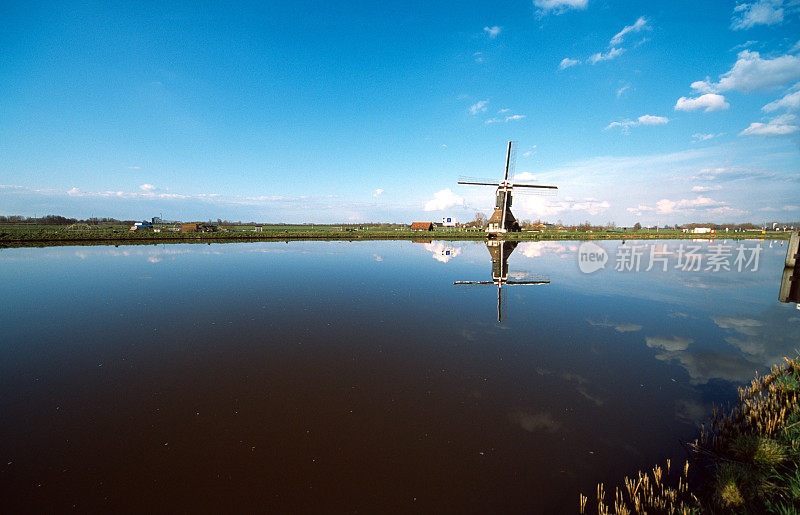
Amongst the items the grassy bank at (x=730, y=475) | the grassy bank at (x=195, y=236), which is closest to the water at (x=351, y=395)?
the grassy bank at (x=730, y=475)

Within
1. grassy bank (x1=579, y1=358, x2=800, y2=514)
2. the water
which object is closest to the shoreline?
the water

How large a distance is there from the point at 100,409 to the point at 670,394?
51.1 ft

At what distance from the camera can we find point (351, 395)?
26.3 ft

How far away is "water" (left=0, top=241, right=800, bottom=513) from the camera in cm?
531

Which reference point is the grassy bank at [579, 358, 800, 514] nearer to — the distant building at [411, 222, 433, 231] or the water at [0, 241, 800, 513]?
the water at [0, 241, 800, 513]

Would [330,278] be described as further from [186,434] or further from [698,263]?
[698,263]

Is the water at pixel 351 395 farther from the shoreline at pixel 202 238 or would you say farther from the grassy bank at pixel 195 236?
the grassy bank at pixel 195 236

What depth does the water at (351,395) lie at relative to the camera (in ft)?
17.4

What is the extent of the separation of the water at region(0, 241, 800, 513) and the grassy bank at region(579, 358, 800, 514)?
369 millimetres

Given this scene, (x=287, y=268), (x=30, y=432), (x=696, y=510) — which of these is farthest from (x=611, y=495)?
(x=287, y=268)

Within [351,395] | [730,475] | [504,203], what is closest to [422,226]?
[504,203]

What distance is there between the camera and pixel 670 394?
834 centimetres

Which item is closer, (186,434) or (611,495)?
(611,495)

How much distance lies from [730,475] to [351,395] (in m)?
8.11
